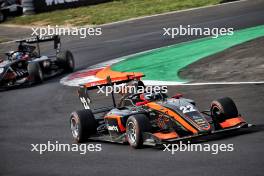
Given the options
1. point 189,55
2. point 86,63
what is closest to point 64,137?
point 189,55

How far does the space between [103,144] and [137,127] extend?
1643 mm

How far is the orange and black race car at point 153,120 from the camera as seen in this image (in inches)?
454

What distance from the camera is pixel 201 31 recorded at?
28.2 m

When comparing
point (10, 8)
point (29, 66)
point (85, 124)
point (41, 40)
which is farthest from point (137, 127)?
point (10, 8)

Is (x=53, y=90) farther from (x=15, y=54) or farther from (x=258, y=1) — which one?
(x=258, y=1)

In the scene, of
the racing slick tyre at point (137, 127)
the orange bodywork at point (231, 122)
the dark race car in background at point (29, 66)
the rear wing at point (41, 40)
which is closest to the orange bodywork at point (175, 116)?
the racing slick tyre at point (137, 127)

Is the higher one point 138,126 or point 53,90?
point 138,126

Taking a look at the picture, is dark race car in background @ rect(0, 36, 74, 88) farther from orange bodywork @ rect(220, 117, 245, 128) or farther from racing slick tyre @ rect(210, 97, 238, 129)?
orange bodywork @ rect(220, 117, 245, 128)

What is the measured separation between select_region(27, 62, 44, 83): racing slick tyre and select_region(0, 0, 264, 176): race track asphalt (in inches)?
13.6

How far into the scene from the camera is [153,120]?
40.0 ft

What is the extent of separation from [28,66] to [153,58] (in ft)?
13.4

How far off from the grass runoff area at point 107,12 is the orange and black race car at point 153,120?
72.5 ft

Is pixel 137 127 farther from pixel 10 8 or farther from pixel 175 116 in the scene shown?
pixel 10 8

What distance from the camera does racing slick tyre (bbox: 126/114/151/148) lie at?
11.6m
